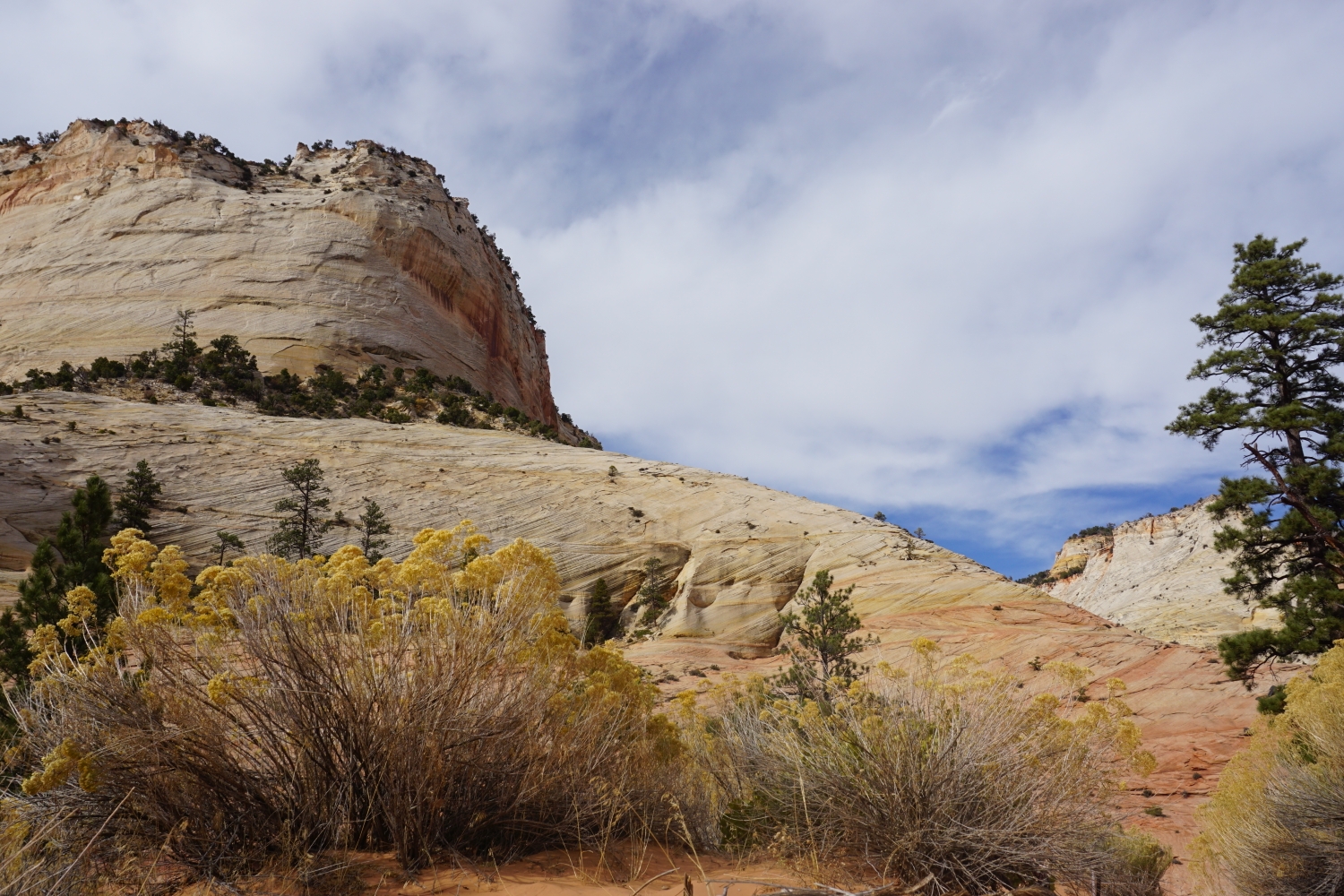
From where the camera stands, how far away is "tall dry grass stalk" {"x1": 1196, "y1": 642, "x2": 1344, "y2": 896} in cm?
666

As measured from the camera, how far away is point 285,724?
4.09 m

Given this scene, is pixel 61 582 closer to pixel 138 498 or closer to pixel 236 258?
pixel 138 498

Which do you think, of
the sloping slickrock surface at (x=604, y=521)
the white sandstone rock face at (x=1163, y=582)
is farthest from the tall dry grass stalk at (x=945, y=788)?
the white sandstone rock face at (x=1163, y=582)

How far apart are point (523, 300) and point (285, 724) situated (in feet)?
283

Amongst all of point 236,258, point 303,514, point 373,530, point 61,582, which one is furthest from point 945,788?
point 236,258

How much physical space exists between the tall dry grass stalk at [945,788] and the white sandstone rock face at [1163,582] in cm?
3407

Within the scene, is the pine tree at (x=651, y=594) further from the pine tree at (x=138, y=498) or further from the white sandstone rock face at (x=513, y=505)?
the pine tree at (x=138, y=498)

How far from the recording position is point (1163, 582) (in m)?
56.2

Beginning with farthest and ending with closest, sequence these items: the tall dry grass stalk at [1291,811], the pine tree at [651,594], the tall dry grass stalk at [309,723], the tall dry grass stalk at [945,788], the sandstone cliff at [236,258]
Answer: the sandstone cliff at [236,258], the pine tree at [651,594], the tall dry grass stalk at [1291,811], the tall dry grass stalk at [945,788], the tall dry grass stalk at [309,723]

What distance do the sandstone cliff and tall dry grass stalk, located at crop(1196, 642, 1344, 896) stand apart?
173 feet

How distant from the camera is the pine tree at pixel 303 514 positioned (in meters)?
26.2

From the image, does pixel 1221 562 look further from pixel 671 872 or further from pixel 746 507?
pixel 671 872

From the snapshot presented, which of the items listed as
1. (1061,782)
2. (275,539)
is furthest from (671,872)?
(275,539)

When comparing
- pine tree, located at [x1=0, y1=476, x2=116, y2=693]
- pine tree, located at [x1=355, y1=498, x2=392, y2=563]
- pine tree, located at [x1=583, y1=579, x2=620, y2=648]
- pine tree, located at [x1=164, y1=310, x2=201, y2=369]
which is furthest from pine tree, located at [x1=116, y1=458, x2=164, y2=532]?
pine tree, located at [x1=164, y1=310, x2=201, y2=369]
